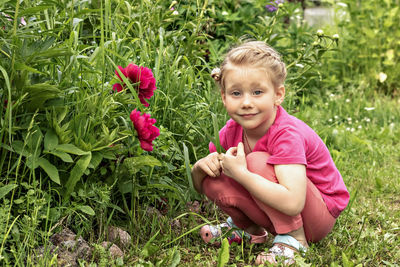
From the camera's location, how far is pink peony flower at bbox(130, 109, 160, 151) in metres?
2.00

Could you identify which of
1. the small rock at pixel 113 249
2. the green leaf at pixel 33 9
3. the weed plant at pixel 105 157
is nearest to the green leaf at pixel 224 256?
the weed plant at pixel 105 157

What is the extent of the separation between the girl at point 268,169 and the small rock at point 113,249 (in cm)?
38

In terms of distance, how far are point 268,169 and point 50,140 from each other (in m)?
0.79

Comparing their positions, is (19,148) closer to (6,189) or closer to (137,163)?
(6,189)

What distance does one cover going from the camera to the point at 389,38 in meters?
5.20

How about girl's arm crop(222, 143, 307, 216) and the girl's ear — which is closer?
girl's arm crop(222, 143, 307, 216)

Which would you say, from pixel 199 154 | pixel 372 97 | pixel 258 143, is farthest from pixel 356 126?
pixel 258 143

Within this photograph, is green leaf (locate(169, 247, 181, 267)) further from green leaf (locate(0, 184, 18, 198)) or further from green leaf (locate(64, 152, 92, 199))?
green leaf (locate(0, 184, 18, 198))

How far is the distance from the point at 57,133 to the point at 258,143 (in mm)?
761

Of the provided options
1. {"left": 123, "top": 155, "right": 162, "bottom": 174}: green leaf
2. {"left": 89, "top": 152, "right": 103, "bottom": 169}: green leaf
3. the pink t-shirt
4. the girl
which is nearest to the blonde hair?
the girl

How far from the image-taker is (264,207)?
6.88ft

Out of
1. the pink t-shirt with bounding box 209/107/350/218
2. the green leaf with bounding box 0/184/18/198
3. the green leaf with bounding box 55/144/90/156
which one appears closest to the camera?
the green leaf with bounding box 0/184/18/198

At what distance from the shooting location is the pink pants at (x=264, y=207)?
2086 millimetres

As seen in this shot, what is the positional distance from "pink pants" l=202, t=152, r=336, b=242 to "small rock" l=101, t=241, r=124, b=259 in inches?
17.4
